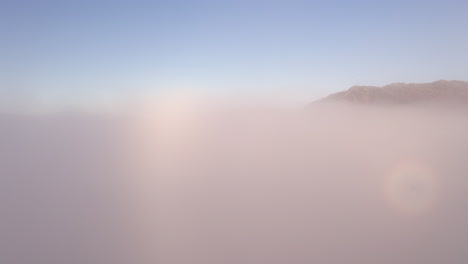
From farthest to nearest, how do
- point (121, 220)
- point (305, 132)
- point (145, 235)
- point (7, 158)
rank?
1. point (305, 132)
2. point (7, 158)
3. point (121, 220)
4. point (145, 235)

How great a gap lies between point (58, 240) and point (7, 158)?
2.13m

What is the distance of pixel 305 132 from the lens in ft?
23.5

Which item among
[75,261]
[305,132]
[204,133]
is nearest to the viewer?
[75,261]

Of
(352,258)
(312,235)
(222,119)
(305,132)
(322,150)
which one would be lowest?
(352,258)

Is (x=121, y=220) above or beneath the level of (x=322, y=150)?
beneath

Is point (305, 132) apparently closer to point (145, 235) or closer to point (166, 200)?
point (166, 200)

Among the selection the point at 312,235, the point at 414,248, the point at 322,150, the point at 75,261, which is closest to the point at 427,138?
the point at 322,150

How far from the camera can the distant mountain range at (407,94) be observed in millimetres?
16453

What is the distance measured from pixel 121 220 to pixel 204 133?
3.89m

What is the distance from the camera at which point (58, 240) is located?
2.32m

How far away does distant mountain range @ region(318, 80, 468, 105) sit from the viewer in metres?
16.5

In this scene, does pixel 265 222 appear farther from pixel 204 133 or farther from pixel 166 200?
pixel 204 133

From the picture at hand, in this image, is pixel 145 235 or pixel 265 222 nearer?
pixel 145 235

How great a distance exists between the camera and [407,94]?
18.1 metres
